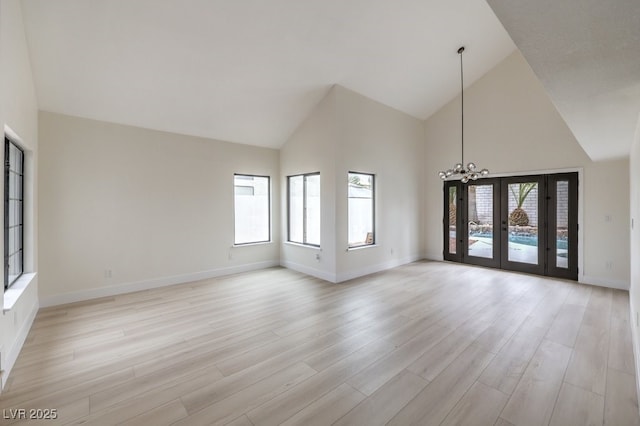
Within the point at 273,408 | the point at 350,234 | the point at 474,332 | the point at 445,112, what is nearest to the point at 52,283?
the point at 273,408

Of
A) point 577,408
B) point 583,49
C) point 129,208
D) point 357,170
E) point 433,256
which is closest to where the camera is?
point 583,49

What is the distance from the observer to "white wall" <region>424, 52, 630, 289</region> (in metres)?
4.99

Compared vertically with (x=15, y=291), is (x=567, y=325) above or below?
below

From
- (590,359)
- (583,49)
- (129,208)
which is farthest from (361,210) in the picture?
(583,49)

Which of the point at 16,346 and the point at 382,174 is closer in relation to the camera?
the point at 16,346

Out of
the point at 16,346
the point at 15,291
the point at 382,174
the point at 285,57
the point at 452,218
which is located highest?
the point at 285,57

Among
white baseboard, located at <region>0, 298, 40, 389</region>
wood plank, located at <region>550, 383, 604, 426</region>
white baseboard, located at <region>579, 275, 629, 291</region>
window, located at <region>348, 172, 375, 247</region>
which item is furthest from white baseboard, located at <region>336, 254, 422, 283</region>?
white baseboard, located at <region>0, 298, 40, 389</region>

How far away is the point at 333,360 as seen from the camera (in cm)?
268

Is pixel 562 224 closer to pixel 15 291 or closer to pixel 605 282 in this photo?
pixel 605 282

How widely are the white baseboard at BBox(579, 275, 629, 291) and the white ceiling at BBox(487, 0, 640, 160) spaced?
12.6ft

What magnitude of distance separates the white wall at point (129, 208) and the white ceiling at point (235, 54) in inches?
12.8

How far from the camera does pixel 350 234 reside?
5.80 metres

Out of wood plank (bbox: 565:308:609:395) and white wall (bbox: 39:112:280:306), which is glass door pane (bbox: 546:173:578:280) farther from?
white wall (bbox: 39:112:280:306)

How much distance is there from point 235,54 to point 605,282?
7256 mm
